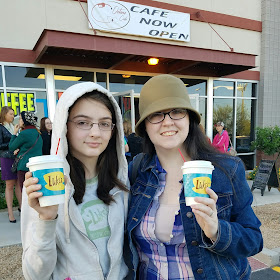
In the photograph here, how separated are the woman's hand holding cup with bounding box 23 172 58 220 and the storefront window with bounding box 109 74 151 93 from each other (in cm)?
710

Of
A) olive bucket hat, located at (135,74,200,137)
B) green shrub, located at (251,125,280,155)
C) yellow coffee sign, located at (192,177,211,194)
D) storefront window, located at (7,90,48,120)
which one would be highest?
storefront window, located at (7,90,48,120)

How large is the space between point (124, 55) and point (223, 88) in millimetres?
4928

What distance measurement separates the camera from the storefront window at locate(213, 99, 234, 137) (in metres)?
9.50

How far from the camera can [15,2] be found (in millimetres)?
6293

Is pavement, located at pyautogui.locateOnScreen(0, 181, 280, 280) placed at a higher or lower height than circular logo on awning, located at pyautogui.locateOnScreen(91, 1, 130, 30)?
lower

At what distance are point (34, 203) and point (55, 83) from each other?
21.4 feet

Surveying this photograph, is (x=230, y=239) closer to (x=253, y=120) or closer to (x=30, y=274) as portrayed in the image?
(x=30, y=274)

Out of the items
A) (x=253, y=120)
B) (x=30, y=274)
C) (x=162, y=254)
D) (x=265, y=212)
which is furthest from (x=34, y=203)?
(x=253, y=120)

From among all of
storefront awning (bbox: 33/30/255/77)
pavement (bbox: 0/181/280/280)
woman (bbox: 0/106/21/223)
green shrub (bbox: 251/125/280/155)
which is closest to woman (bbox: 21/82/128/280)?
pavement (bbox: 0/181/280/280)

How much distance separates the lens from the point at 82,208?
4.74 feet

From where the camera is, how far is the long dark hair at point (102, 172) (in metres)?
1.48

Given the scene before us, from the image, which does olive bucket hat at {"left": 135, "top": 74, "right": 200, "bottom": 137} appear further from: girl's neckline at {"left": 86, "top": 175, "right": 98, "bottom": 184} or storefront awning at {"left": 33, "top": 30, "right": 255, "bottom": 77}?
storefront awning at {"left": 33, "top": 30, "right": 255, "bottom": 77}

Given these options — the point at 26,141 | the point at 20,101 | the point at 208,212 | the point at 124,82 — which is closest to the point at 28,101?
the point at 20,101

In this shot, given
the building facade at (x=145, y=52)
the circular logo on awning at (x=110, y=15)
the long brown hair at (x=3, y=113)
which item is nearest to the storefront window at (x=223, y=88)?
the building facade at (x=145, y=52)
